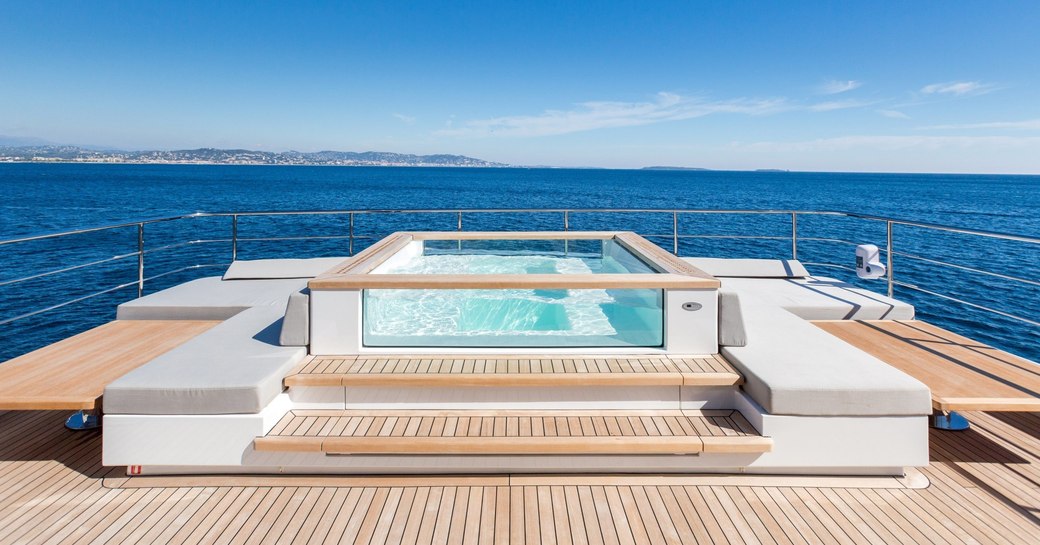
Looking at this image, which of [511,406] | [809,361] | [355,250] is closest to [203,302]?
[511,406]

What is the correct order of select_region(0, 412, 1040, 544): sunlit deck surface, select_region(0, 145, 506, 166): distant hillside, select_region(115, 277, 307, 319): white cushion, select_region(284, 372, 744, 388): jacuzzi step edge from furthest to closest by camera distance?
select_region(0, 145, 506, 166): distant hillside, select_region(115, 277, 307, 319): white cushion, select_region(284, 372, 744, 388): jacuzzi step edge, select_region(0, 412, 1040, 544): sunlit deck surface

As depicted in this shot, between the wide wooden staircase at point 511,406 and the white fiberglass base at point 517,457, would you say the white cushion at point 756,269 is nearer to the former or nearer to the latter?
the wide wooden staircase at point 511,406

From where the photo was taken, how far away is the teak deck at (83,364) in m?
1.80

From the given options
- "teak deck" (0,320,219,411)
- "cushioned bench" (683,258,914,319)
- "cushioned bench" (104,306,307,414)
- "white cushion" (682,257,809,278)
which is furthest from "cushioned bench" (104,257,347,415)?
"white cushion" (682,257,809,278)

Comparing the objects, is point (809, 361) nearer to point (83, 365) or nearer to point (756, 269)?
point (756, 269)

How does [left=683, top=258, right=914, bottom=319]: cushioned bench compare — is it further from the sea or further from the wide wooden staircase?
the wide wooden staircase

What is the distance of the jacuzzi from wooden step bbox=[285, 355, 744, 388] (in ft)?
0.33

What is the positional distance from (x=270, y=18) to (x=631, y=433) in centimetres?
2069

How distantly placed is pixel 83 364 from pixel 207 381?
2.66 feet

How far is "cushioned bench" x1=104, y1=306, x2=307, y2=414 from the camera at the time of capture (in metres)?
1.73

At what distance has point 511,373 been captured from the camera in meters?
1.99

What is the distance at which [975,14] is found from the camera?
1521 centimetres

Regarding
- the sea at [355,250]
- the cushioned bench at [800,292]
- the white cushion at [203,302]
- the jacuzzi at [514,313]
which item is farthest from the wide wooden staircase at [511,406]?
the sea at [355,250]

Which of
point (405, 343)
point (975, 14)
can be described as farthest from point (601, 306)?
point (975, 14)
